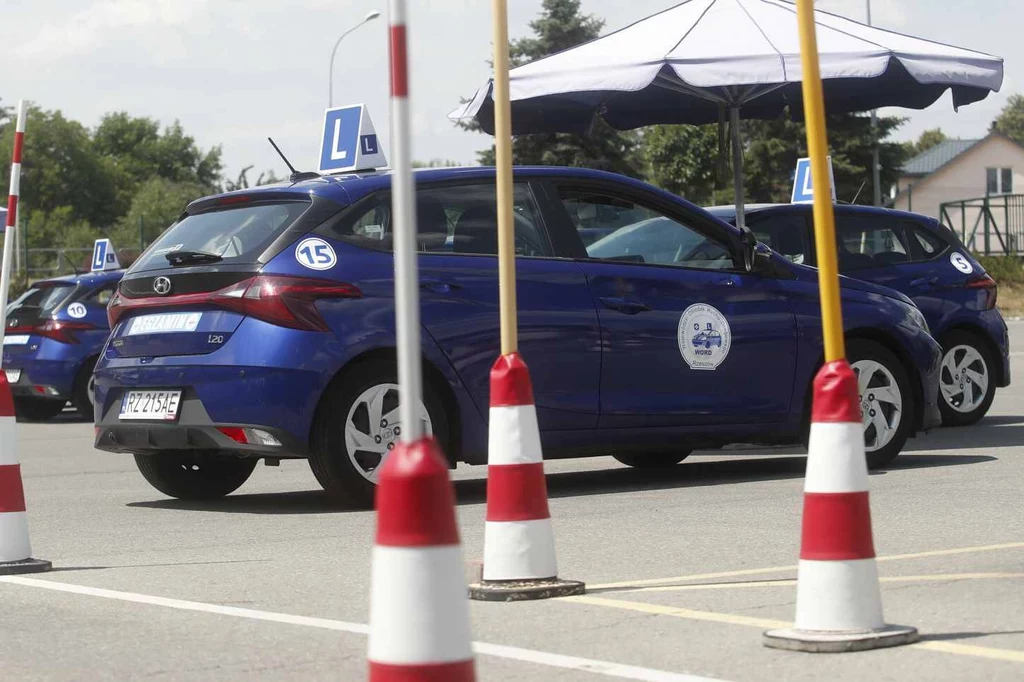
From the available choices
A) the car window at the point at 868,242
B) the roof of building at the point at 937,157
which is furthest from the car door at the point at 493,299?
the roof of building at the point at 937,157

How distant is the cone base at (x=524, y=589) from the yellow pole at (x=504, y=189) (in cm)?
83

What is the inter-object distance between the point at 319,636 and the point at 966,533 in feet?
10.3

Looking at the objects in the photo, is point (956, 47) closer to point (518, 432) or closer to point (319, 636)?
point (518, 432)

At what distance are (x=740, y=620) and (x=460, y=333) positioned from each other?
3700 millimetres

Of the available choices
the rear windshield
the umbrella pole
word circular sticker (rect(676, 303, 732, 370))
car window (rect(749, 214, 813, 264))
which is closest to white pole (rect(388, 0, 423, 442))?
the rear windshield

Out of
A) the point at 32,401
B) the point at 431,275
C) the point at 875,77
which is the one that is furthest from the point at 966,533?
the point at 32,401

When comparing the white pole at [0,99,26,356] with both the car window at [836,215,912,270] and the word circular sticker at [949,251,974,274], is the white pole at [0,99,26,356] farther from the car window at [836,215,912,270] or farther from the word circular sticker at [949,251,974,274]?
the word circular sticker at [949,251,974,274]

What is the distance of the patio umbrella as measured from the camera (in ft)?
41.1

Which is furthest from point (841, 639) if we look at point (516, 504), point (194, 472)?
point (194, 472)

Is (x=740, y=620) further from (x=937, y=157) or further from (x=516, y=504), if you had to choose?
(x=937, y=157)

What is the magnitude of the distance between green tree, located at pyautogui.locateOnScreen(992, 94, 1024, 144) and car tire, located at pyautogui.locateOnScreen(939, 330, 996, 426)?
5960 inches

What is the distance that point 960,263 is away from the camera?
13.8 m

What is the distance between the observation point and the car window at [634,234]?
9.45 metres

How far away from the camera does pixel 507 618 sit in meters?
5.50
